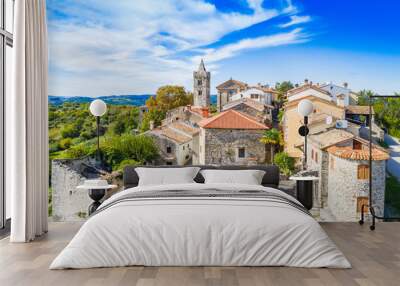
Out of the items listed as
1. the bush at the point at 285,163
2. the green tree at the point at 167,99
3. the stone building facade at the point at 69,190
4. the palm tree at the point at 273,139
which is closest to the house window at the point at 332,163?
the bush at the point at 285,163

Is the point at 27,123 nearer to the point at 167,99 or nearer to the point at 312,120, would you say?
the point at 167,99

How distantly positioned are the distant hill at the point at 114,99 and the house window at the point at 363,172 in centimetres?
225

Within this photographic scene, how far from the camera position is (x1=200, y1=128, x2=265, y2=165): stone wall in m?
6.67

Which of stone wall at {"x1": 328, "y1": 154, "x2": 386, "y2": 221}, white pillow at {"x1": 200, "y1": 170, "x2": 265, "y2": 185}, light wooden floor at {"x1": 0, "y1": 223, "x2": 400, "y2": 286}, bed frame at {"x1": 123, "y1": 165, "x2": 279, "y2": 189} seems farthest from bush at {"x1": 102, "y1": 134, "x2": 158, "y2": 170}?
stone wall at {"x1": 328, "y1": 154, "x2": 386, "y2": 221}

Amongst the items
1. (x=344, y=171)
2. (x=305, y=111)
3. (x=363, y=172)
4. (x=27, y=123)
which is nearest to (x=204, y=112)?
(x=305, y=111)

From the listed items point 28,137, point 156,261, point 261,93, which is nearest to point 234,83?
point 261,93

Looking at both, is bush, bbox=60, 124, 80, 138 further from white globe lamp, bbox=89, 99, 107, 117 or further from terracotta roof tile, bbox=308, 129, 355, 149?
terracotta roof tile, bbox=308, 129, 355, 149

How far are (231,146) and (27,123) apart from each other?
114 inches

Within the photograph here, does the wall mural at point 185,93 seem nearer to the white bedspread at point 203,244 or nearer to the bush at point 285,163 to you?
the bush at point 285,163

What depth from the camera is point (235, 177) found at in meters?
5.71

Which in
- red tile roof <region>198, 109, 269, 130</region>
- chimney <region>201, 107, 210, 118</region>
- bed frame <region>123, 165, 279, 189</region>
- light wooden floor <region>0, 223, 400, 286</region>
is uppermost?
chimney <region>201, 107, 210, 118</region>

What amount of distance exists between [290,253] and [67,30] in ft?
15.2

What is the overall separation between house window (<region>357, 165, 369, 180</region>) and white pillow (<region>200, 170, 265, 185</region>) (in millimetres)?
1475

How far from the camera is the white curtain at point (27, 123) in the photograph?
4.79 meters
